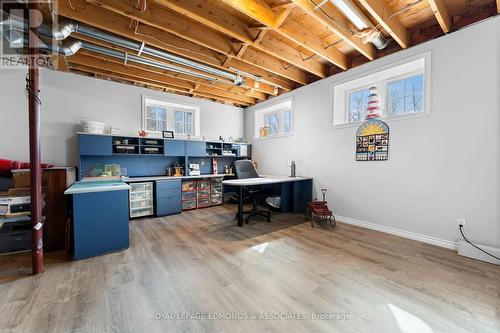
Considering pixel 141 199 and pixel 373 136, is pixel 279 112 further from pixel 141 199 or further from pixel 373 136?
pixel 141 199

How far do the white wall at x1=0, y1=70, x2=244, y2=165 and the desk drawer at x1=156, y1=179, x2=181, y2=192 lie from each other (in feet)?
4.39

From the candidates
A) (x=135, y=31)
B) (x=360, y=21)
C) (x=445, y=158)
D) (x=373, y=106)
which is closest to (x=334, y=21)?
(x=360, y=21)

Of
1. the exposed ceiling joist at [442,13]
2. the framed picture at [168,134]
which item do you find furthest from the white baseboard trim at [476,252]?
the framed picture at [168,134]

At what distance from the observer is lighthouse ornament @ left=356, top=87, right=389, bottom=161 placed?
10.5 feet

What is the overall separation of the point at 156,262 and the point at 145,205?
213 centimetres

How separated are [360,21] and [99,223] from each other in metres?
4.03

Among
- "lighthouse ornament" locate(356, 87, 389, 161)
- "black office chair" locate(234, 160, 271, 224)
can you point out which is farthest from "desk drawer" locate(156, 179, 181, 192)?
"lighthouse ornament" locate(356, 87, 389, 161)

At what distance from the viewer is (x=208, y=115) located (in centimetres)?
547

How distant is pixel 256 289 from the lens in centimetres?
179

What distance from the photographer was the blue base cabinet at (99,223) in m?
2.29

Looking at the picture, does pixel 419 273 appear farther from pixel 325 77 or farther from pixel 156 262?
pixel 325 77

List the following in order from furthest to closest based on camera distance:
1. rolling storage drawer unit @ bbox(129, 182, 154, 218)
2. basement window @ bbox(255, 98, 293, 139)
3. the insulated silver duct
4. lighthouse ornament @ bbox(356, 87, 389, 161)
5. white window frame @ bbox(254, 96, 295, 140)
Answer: basement window @ bbox(255, 98, 293, 139), white window frame @ bbox(254, 96, 295, 140), rolling storage drawer unit @ bbox(129, 182, 154, 218), lighthouse ornament @ bbox(356, 87, 389, 161), the insulated silver duct

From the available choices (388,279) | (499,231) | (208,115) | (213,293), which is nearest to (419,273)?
(388,279)

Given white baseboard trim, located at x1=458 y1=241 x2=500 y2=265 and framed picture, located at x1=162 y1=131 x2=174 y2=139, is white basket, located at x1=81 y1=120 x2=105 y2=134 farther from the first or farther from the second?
white baseboard trim, located at x1=458 y1=241 x2=500 y2=265
